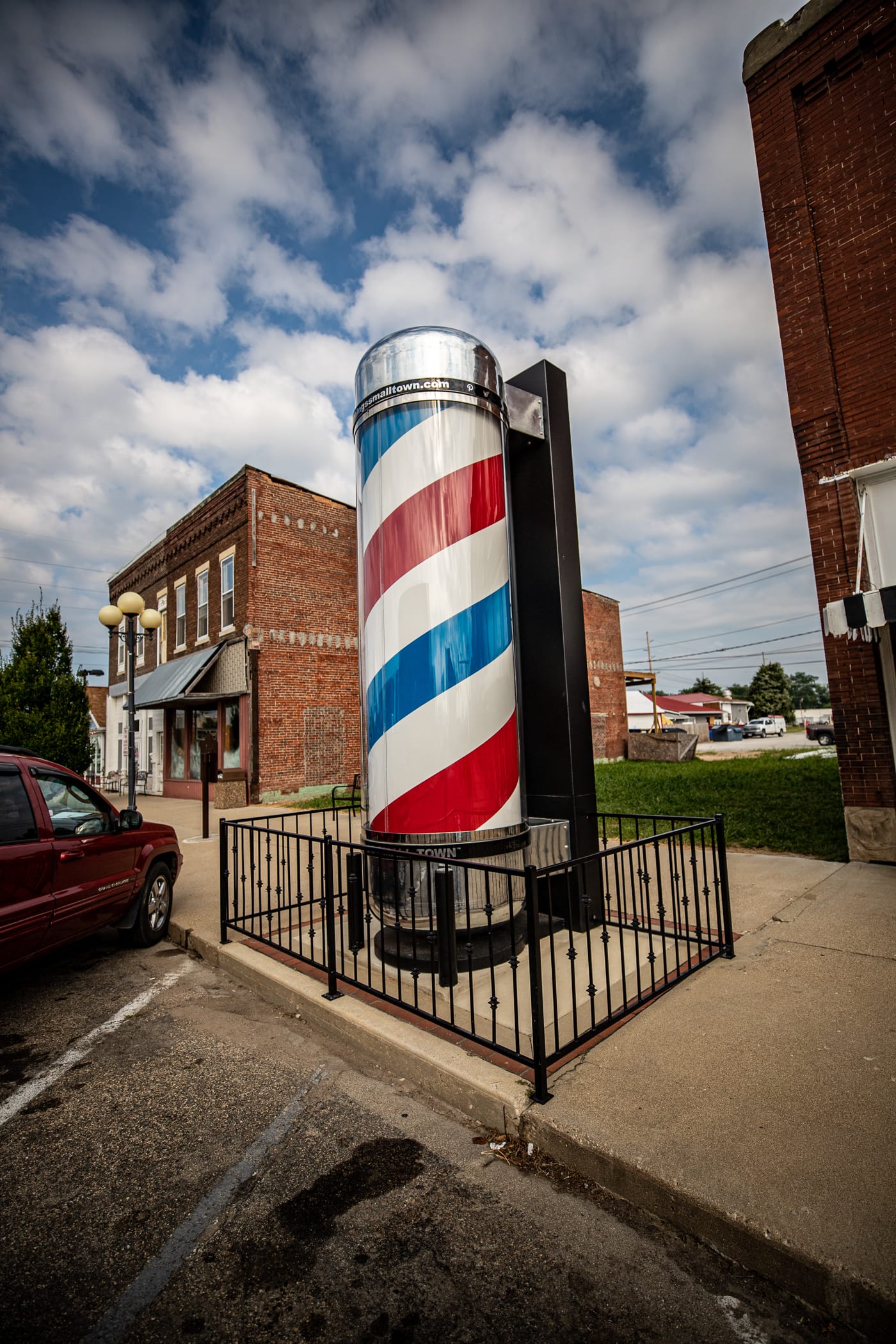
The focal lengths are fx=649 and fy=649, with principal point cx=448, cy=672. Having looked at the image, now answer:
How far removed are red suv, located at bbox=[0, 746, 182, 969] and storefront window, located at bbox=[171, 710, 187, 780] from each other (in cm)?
1472

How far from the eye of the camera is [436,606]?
170 inches

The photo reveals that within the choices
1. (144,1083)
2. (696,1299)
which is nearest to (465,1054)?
(696,1299)

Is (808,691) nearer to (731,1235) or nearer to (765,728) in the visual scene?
(765,728)

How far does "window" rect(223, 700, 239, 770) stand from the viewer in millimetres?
17094

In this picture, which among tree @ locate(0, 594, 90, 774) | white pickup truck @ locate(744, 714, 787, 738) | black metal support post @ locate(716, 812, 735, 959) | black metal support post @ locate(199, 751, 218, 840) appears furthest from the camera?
white pickup truck @ locate(744, 714, 787, 738)

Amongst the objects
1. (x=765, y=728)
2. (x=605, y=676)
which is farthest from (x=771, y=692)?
(x=605, y=676)

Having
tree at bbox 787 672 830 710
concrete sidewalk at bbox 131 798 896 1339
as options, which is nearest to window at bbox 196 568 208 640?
concrete sidewalk at bbox 131 798 896 1339

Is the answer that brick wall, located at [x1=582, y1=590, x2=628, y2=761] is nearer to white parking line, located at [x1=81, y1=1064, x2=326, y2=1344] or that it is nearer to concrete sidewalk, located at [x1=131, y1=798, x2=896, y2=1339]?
concrete sidewalk, located at [x1=131, y1=798, x2=896, y2=1339]

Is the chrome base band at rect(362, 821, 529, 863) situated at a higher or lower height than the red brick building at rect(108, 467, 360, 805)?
lower

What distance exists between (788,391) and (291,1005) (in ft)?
28.0

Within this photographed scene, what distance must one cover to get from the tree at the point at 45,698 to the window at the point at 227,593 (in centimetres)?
399

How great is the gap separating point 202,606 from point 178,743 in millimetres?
4449

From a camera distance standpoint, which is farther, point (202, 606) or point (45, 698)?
point (202, 606)

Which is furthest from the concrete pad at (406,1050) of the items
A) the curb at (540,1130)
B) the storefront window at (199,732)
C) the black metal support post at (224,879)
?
the storefront window at (199,732)
